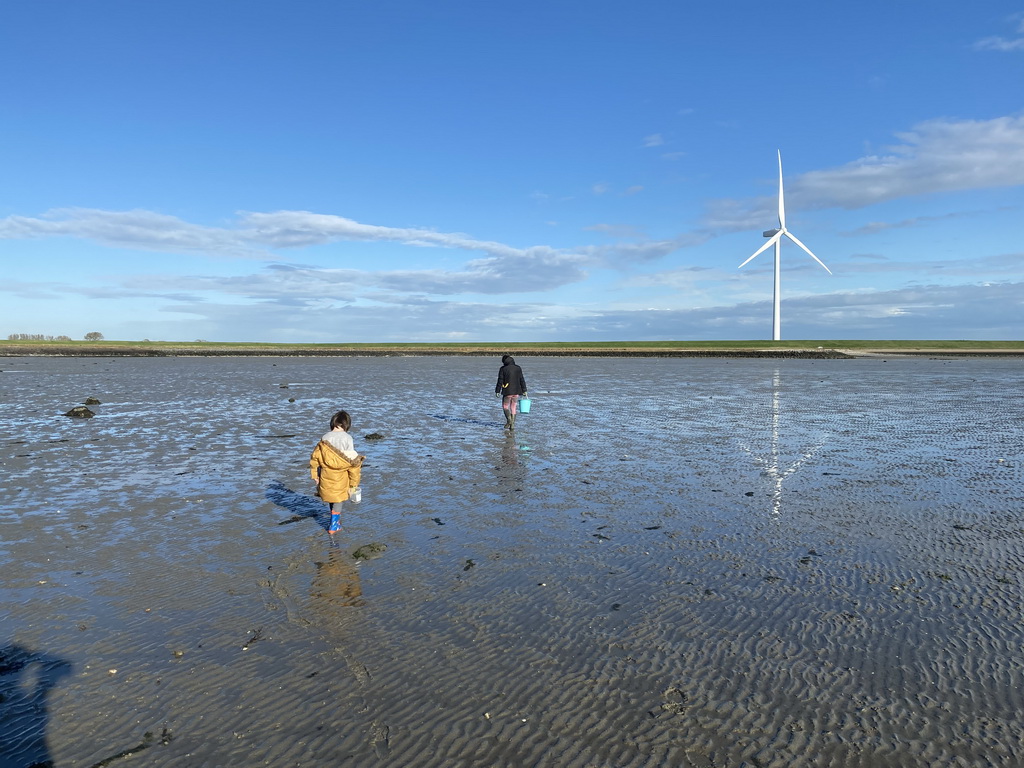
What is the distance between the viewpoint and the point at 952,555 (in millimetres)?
9289

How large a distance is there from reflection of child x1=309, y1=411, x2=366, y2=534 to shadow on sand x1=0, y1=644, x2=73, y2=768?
410 centimetres

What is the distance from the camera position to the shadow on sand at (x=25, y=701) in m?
4.97

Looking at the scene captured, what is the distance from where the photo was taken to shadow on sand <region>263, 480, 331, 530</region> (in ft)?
37.7

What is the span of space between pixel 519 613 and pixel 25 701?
4536 mm

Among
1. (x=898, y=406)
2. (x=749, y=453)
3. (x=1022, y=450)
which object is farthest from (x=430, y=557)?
(x=898, y=406)

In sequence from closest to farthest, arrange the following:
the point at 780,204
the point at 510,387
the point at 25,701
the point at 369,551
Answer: the point at 25,701, the point at 369,551, the point at 510,387, the point at 780,204

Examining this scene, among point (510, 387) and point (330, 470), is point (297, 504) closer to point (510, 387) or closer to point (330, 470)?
point (330, 470)

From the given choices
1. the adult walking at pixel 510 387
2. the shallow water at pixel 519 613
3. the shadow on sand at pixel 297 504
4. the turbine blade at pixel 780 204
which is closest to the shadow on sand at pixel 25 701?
the shallow water at pixel 519 613

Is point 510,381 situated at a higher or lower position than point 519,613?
higher

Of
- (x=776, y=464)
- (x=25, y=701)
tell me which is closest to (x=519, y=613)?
(x=25, y=701)

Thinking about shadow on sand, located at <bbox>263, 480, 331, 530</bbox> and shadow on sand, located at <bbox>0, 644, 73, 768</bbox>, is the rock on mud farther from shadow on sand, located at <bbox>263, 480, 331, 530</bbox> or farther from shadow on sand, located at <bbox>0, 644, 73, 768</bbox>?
shadow on sand, located at <bbox>0, 644, 73, 768</bbox>

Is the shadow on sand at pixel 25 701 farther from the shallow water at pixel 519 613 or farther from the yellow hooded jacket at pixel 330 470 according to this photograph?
the yellow hooded jacket at pixel 330 470

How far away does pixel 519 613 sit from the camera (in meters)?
7.41

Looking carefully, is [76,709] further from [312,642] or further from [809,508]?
[809,508]
